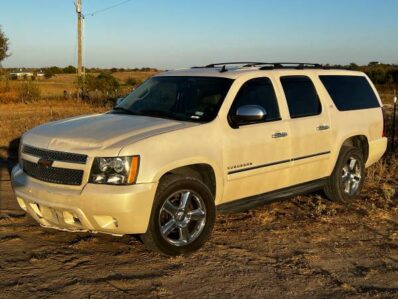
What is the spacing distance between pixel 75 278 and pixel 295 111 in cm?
319

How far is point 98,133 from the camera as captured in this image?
16.7 feet

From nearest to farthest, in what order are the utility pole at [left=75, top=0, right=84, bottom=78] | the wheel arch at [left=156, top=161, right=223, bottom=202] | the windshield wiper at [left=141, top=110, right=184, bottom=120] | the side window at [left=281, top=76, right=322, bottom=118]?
1. the wheel arch at [left=156, top=161, right=223, bottom=202]
2. the windshield wiper at [left=141, top=110, right=184, bottom=120]
3. the side window at [left=281, top=76, right=322, bottom=118]
4. the utility pole at [left=75, top=0, right=84, bottom=78]

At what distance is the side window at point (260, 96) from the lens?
5.90m

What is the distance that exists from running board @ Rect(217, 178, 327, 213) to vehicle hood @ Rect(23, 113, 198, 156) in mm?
997

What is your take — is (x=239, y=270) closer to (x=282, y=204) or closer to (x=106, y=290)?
(x=106, y=290)

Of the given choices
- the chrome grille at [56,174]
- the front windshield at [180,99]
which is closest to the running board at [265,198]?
the front windshield at [180,99]

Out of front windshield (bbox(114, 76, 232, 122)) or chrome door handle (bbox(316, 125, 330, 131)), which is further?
chrome door handle (bbox(316, 125, 330, 131))

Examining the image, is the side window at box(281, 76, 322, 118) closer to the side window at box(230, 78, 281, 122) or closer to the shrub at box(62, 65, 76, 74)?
the side window at box(230, 78, 281, 122)

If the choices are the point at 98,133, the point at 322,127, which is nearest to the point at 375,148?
the point at 322,127

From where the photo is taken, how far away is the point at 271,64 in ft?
22.0

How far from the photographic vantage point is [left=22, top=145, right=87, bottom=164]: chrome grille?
481 centimetres

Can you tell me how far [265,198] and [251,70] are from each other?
4.74 feet

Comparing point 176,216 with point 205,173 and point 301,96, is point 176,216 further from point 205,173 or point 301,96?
point 301,96

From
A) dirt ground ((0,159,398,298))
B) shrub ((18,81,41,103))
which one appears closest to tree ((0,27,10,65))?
shrub ((18,81,41,103))
